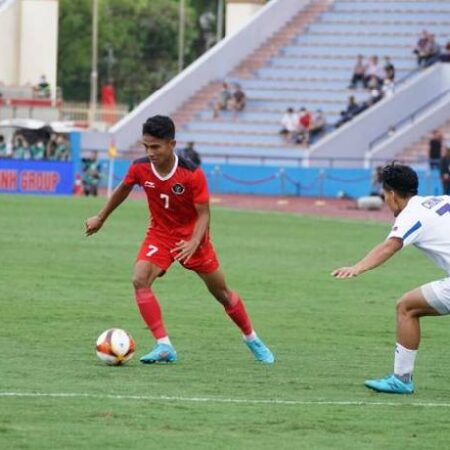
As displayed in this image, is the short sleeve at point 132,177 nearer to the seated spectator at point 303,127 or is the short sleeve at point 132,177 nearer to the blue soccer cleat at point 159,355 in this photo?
the blue soccer cleat at point 159,355

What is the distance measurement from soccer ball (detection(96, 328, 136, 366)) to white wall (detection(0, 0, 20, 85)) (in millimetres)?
50046

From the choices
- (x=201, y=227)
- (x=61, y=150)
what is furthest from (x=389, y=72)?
(x=201, y=227)

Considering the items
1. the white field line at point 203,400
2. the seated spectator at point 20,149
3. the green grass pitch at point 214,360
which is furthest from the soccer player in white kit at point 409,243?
the seated spectator at point 20,149

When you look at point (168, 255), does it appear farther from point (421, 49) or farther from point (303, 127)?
point (421, 49)

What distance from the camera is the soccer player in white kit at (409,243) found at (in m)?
11.4

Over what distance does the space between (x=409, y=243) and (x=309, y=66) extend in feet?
158

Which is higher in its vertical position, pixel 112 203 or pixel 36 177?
pixel 112 203

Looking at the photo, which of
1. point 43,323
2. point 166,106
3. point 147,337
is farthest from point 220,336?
point 166,106

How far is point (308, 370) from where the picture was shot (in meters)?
13.4

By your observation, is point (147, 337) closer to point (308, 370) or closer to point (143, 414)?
point (308, 370)

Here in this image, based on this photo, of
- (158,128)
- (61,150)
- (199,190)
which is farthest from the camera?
(61,150)

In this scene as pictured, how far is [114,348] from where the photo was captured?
13031mm

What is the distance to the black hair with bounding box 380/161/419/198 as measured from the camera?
38.3 feet

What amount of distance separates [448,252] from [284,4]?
168ft
